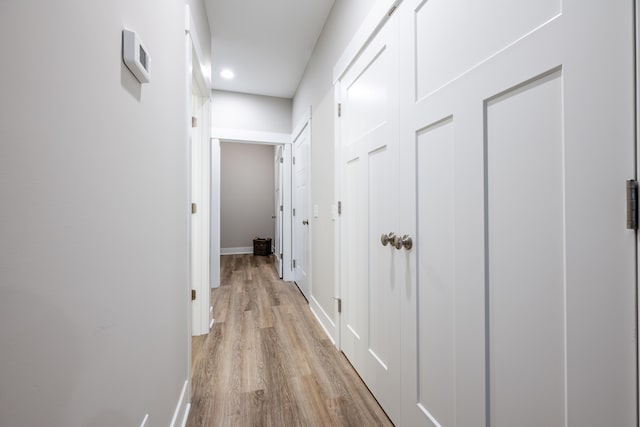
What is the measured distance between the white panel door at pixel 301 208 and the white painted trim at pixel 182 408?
64.0 inches

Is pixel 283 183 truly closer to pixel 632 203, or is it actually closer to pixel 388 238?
pixel 388 238

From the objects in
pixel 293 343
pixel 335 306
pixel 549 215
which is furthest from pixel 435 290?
pixel 293 343

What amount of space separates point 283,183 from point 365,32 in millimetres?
2655

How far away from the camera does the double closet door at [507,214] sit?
0.56m

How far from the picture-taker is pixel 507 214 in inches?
30.7

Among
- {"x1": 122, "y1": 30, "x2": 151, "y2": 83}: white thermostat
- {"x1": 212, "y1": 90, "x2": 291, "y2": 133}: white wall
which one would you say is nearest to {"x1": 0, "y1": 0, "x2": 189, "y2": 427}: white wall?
{"x1": 122, "y1": 30, "x2": 151, "y2": 83}: white thermostat

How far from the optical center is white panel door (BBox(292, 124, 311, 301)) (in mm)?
3090

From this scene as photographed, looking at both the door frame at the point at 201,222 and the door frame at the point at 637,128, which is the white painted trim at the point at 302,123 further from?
the door frame at the point at 637,128

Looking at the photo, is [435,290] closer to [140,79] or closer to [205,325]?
[140,79]

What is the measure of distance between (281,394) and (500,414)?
1096 mm

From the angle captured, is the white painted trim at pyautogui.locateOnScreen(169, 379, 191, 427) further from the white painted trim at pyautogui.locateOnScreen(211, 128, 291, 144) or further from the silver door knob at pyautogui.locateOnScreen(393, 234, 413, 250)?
the white painted trim at pyautogui.locateOnScreen(211, 128, 291, 144)

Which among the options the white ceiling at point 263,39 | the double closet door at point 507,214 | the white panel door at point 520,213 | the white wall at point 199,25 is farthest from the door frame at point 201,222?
the white panel door at point 520,213

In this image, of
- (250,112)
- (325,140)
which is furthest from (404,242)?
(250,112)

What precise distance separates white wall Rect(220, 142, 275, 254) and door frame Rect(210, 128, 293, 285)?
8.38 ft
